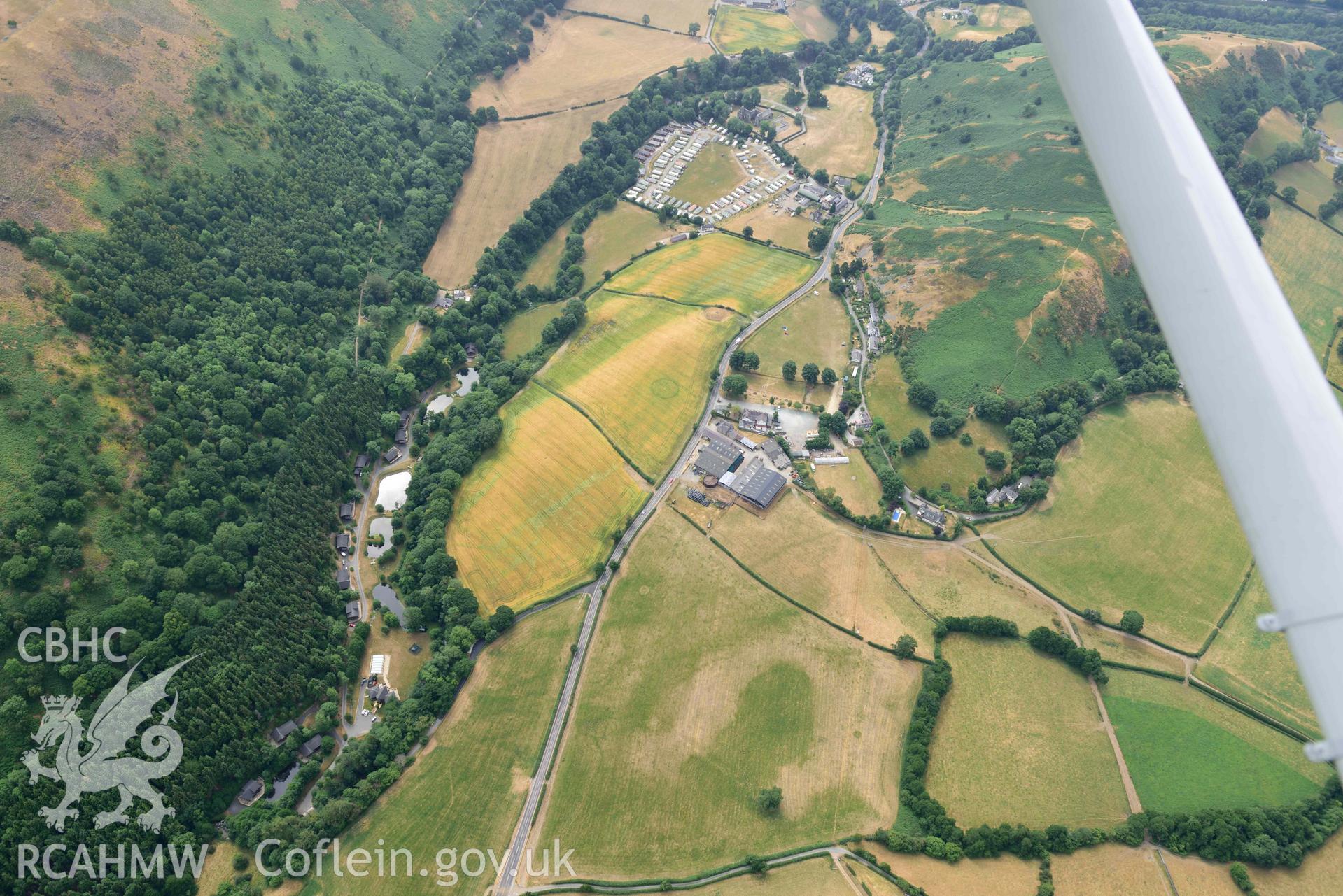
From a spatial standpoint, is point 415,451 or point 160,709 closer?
point 160,709

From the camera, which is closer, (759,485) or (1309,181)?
(759,485)

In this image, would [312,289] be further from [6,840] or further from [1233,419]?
[1233,419]

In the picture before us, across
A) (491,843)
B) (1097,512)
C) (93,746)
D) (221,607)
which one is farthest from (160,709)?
(1097,512)

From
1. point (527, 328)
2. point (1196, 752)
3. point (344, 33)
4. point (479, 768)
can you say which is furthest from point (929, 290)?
point (344, 33)

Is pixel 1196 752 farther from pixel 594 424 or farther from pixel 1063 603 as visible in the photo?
pixel 594 424

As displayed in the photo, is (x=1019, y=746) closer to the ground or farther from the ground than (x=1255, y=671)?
closer to the ground

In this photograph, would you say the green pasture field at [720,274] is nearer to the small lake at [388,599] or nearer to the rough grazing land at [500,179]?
the rough grazing land at [500,179]

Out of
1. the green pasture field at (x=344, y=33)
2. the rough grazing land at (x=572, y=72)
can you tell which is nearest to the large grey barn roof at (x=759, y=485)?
the rough grazing land at (x=572, y=72)
